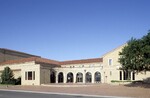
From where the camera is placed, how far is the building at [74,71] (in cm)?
5903

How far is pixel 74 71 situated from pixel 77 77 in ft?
5.80

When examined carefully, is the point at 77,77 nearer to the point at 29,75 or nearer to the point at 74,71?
the point at 74,71

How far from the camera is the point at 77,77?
222ft

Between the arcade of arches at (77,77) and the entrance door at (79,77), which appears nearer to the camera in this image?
the arcade of arches at (77,77)

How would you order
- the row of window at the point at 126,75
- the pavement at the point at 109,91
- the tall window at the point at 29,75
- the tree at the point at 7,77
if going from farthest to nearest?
the tree at the point at 7,77
the tall window at the point at 29,75
the row of window at the point at 126,75
the pavement at the point at 109,91

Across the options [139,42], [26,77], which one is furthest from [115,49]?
[26,77]

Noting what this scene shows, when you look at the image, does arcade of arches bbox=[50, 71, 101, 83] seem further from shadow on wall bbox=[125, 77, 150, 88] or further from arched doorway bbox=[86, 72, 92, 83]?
shadow on wall bbox=[125, 77, 150, 88]

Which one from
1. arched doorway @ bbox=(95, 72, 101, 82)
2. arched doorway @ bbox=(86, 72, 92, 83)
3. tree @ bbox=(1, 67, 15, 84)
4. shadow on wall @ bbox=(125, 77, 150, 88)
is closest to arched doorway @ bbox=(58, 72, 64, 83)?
arched doorway @ bbox=(86, 72, 92, 83)

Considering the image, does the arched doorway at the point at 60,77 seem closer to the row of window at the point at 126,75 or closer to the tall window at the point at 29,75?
the tall window at the point at 29,75

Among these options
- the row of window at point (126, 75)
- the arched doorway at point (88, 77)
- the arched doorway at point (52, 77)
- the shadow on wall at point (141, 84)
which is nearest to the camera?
the shadow on wall at point (141, 84)

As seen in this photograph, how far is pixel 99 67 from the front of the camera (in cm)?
6331

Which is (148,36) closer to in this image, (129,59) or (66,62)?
(129,59)

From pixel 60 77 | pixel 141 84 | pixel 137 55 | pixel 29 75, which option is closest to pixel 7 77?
pixel 29 75

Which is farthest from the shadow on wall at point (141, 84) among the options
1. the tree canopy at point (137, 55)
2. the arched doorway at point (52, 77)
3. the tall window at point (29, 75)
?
the tall window at point (29, 75)
